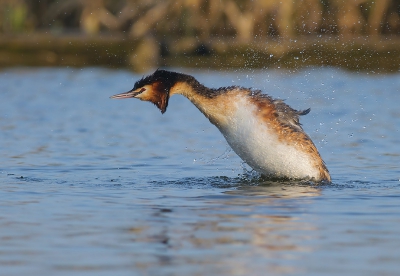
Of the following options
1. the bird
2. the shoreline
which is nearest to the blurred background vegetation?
the shoreline

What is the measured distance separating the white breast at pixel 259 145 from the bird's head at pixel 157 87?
61cm

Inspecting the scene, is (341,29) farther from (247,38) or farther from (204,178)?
(204,178)

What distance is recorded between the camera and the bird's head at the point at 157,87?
27.0ft

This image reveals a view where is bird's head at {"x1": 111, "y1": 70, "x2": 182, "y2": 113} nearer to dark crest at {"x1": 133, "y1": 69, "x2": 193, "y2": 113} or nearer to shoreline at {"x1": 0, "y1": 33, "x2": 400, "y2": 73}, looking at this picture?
dark crest at {"x1": 133, "y1": 69, "x2": 193, "y2": 113}

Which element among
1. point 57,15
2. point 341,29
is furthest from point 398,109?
point 57,15

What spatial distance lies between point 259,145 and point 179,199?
106cm

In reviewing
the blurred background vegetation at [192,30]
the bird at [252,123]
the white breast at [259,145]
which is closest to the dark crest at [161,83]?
the bird at [252,123]

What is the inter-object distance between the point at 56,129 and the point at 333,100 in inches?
221

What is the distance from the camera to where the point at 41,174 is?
29.6 feet

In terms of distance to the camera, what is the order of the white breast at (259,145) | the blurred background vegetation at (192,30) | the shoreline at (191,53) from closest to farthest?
the white breast at (259,145) → the shoreline at (191,53) → the blurred background vegetation at (192,30)

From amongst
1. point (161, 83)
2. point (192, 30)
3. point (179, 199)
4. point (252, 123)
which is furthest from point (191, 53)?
point (179, 199)

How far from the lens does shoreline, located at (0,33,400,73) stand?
2186 centimetres

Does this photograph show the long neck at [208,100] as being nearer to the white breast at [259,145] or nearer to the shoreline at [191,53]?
the white breast at [259,145]

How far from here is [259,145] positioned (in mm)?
8102
